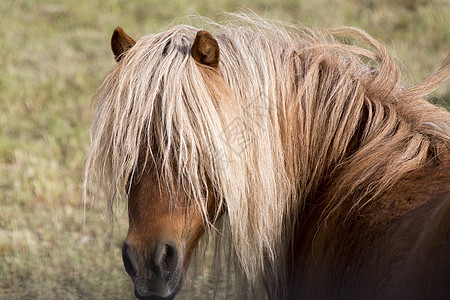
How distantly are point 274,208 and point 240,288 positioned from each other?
0.35 meters

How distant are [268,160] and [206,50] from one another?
39 centimetres

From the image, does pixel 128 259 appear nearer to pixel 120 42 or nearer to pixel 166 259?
pixel 166 259

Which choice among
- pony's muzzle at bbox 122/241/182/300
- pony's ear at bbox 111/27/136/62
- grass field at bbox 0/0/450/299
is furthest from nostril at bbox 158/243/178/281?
grass field at bbox 0/0/450/299

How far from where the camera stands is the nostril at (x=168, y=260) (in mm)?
1613

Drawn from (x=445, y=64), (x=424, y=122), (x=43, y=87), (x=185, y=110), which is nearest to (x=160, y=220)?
(x=185, y=110)

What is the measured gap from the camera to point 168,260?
1637 mm

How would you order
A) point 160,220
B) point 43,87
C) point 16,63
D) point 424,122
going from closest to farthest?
point 160,220 < point 424,122 < point 43,87 < point 16,63

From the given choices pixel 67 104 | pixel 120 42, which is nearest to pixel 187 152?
pixel 120 42

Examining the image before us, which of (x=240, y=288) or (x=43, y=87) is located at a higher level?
(x=43, y=87)

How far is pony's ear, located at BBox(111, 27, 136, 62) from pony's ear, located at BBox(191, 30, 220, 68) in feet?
0.92

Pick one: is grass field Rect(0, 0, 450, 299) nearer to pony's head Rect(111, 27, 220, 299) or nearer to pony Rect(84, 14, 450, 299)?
pony Rect(84, 14, 450, 299)

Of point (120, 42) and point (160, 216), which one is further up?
point (120, 42)

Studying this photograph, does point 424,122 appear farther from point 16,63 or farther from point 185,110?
point 16,63

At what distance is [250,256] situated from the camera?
6.09 feet
